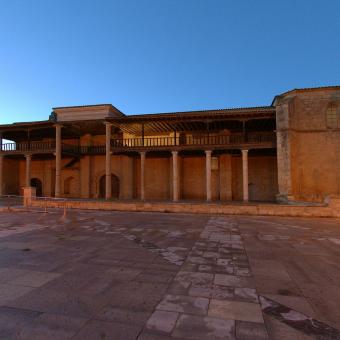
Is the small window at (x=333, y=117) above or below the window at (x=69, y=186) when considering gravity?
above

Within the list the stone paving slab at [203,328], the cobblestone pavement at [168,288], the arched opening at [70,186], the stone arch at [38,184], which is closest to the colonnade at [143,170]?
the stone arch at [38,184]

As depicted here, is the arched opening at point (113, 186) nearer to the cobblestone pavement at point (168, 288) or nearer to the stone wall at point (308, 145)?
the stone wall at point (308, 145)

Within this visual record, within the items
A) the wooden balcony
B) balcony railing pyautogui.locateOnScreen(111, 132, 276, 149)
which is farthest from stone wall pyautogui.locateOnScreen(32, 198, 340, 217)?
balcony railing pyautogui.locateOnScreen(111, 132, 276, 149)

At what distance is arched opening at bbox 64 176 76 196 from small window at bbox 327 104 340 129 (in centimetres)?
2152

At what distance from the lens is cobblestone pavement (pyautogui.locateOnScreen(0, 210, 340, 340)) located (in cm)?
271

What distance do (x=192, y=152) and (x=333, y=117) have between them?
32.3 ft

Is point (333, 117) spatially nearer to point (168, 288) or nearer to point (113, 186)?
point (113, 186)

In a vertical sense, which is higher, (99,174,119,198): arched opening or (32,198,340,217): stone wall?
(99,174,119,198): arched opening

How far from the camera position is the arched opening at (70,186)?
25.3 meters

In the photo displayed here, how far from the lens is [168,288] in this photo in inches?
Answer: 148

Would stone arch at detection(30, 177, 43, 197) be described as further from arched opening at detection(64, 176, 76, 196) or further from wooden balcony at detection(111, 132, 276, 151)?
wooden balcony at detection(111, 132, 276, 151)

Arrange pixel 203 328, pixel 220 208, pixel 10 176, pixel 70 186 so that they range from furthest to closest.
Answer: pixel 10 176 → pixel 70 186 → pixel 220 208 → pixel 203 328

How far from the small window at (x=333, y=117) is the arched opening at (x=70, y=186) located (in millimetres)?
21518

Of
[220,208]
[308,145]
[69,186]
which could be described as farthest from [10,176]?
[308,145]
